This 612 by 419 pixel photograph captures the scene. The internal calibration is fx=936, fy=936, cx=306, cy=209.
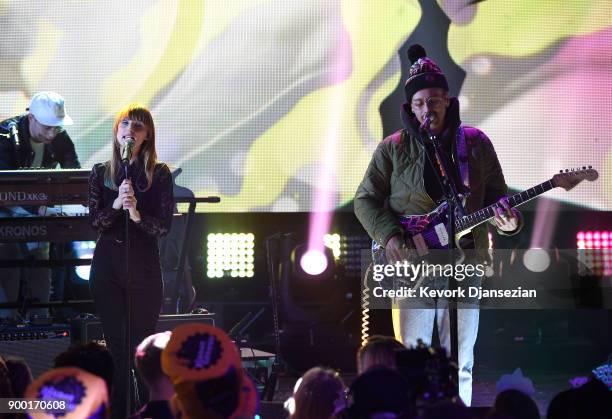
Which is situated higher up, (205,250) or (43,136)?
(43,136)

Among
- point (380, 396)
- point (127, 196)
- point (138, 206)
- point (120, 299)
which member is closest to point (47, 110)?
point (138, 206)

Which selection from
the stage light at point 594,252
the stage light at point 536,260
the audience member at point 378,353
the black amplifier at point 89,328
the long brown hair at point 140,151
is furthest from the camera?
the stage light at point 594,252

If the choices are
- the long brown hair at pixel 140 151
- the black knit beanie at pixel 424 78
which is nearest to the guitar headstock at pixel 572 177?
the black knit beanie at pixel 424 78

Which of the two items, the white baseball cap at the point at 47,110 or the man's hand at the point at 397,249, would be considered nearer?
the man's hand at the point at 397,249

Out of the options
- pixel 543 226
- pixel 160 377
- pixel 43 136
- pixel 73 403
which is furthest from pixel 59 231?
pixel 543 226

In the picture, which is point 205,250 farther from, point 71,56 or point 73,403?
point 73,403

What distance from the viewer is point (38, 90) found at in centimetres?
834

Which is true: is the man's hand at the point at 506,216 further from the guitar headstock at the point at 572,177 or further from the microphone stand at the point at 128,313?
the microphone stand at the point at 128,313

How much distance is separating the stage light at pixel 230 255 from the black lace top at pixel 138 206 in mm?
3311

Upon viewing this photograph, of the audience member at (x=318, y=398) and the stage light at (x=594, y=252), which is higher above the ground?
the stage light at (x=594, y=252)

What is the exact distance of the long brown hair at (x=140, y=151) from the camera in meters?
5.03

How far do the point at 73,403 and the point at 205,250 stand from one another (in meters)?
5.81

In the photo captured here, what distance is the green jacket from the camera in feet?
16.0

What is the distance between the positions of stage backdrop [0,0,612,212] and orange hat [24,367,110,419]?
577 cm
